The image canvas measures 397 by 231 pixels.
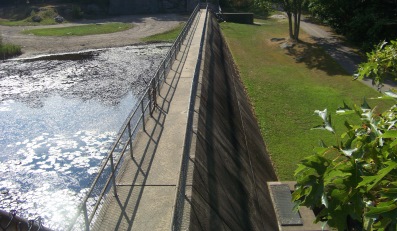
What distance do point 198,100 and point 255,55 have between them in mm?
21296

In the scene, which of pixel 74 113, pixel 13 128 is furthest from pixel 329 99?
pixel 13 128

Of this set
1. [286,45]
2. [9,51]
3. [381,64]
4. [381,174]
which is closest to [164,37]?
[286,45]

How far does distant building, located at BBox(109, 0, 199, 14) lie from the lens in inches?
2340

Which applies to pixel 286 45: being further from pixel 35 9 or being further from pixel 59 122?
pixel 35 9

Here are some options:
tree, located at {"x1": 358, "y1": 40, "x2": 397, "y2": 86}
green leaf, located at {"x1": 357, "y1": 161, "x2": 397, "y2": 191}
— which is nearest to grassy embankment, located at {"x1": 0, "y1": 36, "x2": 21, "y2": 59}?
tree, located at {"x1": 358, "y1": 40, "x2": 397, "y2": 86}

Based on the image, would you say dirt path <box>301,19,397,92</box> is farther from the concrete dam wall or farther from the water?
the water

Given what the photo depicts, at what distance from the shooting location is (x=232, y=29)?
45250 millimetres

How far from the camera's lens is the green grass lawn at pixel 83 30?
4544cm

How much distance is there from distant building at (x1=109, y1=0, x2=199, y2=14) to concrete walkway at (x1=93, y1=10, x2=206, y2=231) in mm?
46784

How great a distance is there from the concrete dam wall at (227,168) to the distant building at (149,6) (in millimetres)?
41765

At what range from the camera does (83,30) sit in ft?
154

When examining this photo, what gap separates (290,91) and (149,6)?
38789 millimetres

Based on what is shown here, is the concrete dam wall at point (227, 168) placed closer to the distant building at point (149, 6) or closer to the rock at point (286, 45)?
the rock at point (286, 45)

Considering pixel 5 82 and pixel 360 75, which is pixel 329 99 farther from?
pixel 5 82
